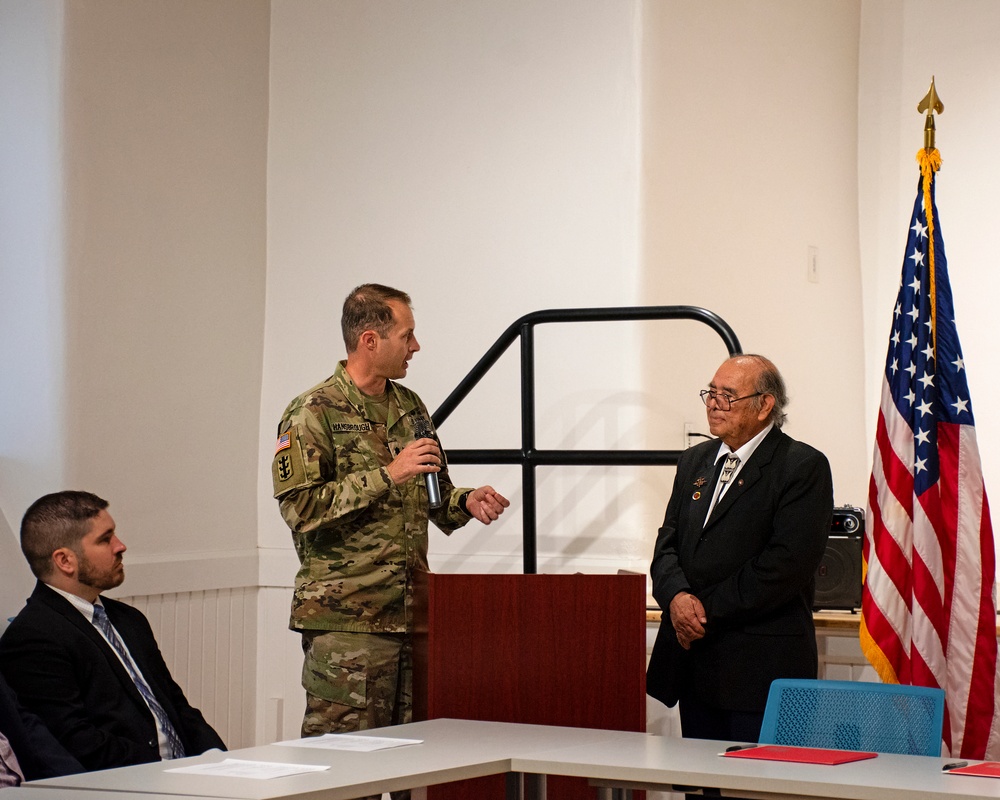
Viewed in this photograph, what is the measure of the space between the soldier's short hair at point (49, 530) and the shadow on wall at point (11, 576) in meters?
0.73

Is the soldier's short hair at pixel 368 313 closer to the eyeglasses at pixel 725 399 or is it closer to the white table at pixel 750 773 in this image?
the eyeglasses at pixel 725 399

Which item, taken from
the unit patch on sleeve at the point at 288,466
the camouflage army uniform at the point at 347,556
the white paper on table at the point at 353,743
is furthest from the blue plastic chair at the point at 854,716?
the unit patch on sleeve at the point at 288,466

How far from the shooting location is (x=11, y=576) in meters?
4.18

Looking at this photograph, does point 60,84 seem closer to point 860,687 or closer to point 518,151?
point 518,151

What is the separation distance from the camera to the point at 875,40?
5.91 metres

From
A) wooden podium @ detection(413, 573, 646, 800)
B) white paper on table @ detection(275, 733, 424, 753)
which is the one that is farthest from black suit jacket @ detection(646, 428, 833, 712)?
white paper on table @ detection(275, 733, 424, 753)

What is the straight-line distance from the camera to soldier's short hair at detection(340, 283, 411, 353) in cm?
343

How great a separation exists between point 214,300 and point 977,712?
10.2ft

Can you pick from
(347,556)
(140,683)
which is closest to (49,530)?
(140,683)

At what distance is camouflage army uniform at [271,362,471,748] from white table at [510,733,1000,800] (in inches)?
36.3

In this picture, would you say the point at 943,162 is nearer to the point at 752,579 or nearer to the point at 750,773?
the point at 752,579

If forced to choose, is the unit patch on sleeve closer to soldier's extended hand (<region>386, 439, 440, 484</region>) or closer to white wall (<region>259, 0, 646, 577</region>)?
soldier's extended hand (<region>386, 439, 440, 484</region>)

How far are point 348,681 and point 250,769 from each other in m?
0.99

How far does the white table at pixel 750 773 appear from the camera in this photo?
2127 mm
